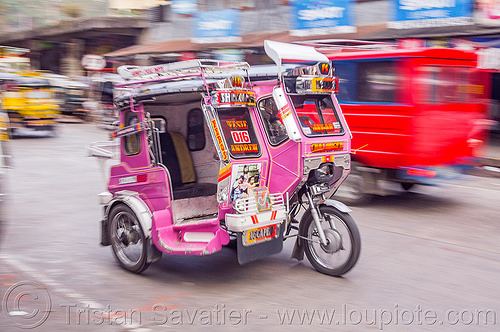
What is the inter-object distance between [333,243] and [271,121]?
1428 mm

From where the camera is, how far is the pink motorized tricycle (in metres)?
5.36

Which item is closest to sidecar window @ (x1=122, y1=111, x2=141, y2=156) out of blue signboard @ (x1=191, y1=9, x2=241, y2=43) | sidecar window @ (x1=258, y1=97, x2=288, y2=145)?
sidecar window @ (x1=258, y1=97, x2=288, y2=145)

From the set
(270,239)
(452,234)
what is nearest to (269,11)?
(452,234)

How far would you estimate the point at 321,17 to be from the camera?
706 inches

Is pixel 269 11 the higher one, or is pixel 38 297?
pixel 269 11

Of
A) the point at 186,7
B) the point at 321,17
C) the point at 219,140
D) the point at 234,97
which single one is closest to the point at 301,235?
the point at 219,140

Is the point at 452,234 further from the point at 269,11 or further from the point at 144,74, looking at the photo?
the point at 269,11

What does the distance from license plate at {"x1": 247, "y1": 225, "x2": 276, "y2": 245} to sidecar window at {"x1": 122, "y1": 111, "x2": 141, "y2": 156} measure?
165 cm

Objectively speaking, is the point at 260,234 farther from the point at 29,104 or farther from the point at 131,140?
the point at 29,104

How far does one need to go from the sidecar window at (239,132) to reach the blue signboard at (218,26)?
1611cm

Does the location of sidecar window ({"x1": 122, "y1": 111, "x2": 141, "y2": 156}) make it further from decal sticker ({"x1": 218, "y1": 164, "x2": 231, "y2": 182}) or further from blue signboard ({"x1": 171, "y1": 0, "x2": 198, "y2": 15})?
blue signboard ({"x1": 171, "y1": 0, "x2": 198, "y2": 15})

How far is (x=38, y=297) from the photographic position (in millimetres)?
5090

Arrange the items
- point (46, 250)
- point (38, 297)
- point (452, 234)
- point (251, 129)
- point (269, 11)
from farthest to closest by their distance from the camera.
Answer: point (269, 11), point (452, 234), point (46, 250), point (251, 129), point (38, 297)

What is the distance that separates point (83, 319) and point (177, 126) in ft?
9.56
